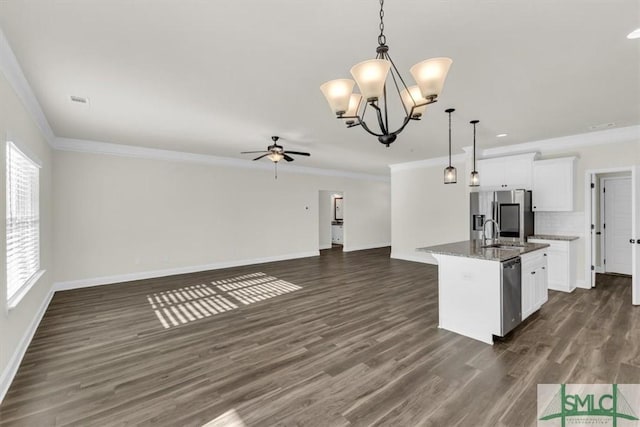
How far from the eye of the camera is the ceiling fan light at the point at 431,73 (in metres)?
1.74

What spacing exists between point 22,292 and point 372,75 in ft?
13.3

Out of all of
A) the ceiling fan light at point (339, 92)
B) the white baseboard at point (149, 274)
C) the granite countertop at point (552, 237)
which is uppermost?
the ceiling fan light at point (339, 92)

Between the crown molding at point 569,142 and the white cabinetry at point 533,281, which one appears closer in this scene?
the white cabinetry at point 533,281

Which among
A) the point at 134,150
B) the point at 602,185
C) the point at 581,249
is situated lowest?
the point at 581,249

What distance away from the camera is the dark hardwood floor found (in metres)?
2.12

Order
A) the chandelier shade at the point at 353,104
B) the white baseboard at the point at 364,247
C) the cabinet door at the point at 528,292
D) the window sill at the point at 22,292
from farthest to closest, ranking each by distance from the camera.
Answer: the white baseboard at the point at 364,247, the cabinet door at the point at 528,292, the window sill at the point at 22,292, the chandelier shade at the point at 353,104

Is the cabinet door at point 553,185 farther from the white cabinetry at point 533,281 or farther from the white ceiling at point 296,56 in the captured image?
the white cabinetry at point 533,281

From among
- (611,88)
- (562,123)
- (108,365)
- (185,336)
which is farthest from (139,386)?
(562,123)

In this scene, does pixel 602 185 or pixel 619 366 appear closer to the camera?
pixel 619 366

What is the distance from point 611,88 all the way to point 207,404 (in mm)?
5153

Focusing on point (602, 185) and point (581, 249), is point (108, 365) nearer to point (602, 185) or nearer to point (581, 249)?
point (581, 249)

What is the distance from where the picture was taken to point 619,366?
2.66 metres

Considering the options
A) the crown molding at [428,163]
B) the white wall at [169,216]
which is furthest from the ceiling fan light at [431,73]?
the white wall at [169,216]

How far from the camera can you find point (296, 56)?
2561 mm
